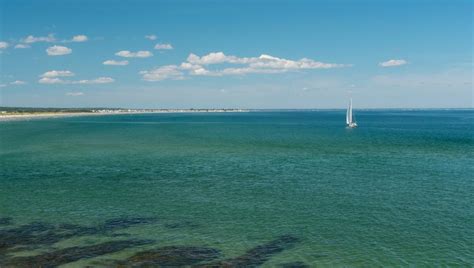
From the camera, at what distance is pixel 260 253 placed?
2350cm

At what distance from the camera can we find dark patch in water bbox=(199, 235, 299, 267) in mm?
21927

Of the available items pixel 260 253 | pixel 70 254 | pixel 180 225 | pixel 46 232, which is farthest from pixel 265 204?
pixel 46 232

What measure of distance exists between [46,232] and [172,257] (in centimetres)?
977

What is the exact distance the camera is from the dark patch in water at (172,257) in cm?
2186

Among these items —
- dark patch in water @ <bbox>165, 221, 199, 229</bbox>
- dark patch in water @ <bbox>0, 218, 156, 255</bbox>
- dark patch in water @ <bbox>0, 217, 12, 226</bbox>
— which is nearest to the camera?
dark patch in water @ <bbox>0, 218, 156, 255</bbox>

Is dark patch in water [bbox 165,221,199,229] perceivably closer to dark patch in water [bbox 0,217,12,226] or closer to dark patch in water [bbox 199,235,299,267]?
dark patch in water [bbox 199,235,299,267]

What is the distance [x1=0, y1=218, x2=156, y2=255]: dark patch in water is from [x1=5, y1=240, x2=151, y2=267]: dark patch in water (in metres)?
1.84

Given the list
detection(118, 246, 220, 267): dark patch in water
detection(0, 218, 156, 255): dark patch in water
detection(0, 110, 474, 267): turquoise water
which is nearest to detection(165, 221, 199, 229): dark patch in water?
detection(0, 110, 474, 267): turquoise water

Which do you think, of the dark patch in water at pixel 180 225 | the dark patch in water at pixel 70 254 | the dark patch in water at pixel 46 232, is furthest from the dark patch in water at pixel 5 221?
the dark patch in water at pixel 180 225

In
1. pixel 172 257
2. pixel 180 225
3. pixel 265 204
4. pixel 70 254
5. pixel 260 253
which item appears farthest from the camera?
pixel 265 204

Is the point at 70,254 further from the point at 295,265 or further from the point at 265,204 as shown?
the point at 265,204

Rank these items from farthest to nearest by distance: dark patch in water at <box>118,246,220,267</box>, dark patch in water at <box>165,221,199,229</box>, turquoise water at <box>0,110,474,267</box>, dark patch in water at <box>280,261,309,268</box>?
dark patch in water at <box>165,221,199,229</box>, turquoise water at <box>0,110,474,267</box>, dark patch in water at <box>118,246,220,267</box>, dark patch in water at <box>280,261,309,268</box>

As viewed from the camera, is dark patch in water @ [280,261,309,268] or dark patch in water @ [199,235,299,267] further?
dark patch in water @ [199,235,299,267]

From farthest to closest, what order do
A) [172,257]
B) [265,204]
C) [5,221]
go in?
[265,204] → [5,221] → [172,257]
